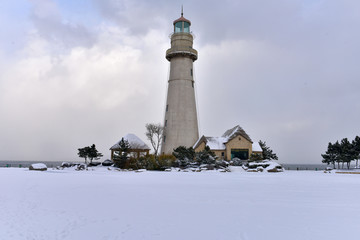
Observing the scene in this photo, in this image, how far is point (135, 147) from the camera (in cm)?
4566

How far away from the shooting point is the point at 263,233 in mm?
7816

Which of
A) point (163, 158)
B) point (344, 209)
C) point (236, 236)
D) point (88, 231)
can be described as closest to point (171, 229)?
point (236, 236)

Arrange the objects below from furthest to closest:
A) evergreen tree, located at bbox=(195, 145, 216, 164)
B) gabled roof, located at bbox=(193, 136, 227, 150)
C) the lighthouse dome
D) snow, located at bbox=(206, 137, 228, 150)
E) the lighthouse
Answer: the lighthouse dome → snow, located at bbox=(206, 137, 228, 150) → gabled roof, located at bbox=(193, 136, 227, 150) → the lighthouse → evergreen tree, located at bbox=(195, 145, 216, 164)

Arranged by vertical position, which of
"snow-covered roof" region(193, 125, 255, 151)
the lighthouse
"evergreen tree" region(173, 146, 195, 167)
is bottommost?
"evergreen tree" region(173, 146, 195, 167)

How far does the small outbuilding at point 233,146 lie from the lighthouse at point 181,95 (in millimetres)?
1603

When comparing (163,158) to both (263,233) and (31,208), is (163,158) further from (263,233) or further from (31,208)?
(263,233)

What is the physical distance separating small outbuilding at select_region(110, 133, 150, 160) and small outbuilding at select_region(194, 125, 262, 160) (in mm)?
8623

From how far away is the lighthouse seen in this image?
151 ft

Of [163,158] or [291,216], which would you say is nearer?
[291,216]

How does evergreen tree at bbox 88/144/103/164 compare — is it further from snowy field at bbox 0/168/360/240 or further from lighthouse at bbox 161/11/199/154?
snowy field at bbox 0/168/360/240

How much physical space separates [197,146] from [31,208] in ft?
119

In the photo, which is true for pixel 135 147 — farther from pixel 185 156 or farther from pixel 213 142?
pixel 213 142

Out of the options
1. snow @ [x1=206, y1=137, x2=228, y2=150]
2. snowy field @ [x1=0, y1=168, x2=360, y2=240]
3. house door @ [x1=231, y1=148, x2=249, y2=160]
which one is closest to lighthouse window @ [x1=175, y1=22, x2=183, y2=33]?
snow @ [x1=206, y1=137, x2=228, y2=150]

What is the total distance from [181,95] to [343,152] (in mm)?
27502
